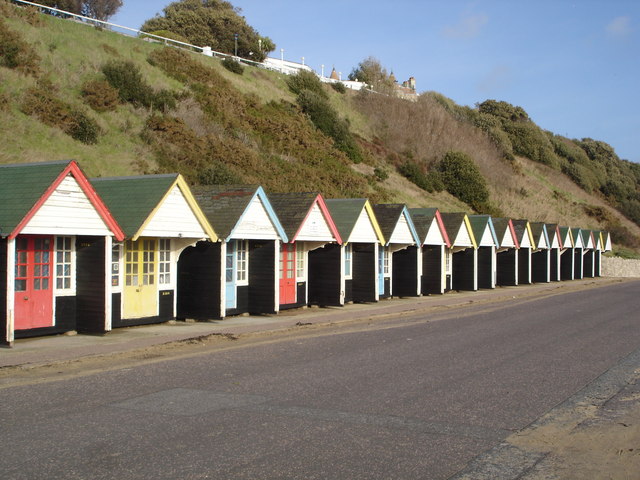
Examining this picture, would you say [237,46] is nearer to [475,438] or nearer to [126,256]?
[126,256]

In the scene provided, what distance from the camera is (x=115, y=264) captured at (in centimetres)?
1708

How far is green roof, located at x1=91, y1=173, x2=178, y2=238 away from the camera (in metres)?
16.7

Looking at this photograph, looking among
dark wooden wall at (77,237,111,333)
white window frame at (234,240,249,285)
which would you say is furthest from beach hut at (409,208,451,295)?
dark wooden wall at (77,237,111,333)

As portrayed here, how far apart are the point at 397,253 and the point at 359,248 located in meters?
4.30

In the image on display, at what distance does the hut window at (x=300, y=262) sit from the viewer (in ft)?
78.9

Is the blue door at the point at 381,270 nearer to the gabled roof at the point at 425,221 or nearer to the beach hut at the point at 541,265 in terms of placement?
the gabled roof at the point at 425,221

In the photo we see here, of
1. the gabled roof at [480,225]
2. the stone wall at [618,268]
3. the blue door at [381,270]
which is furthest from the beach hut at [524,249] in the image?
the stone wall at [618,268]

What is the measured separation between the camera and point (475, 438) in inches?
294

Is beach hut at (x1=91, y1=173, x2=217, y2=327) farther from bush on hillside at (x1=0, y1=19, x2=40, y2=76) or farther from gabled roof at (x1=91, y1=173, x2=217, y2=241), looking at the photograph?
bush on hillside at (x1=0, y1=19, x2=40, y2=76)

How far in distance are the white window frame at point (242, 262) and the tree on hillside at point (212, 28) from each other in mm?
59134

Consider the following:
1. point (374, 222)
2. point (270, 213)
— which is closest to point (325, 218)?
point (270, 213)

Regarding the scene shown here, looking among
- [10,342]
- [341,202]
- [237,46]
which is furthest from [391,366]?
[237,46]

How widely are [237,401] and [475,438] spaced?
318cm

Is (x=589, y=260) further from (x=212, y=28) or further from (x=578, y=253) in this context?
(x=212, y=28)
